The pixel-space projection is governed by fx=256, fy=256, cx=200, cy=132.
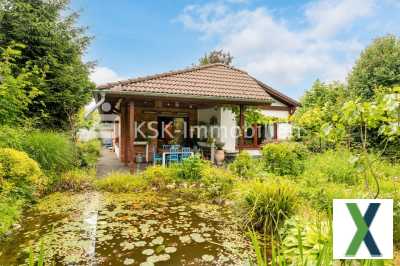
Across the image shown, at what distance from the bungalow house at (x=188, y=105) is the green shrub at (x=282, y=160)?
236 cm

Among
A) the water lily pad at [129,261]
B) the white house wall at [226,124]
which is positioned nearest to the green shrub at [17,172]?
the water lily pad at [129,261]

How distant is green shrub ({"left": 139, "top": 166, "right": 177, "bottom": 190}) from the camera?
299 inches

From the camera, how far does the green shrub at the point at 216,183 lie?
6746mm

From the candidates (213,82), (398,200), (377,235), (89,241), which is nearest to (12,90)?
(89,241)

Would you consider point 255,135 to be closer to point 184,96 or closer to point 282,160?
point 184,96

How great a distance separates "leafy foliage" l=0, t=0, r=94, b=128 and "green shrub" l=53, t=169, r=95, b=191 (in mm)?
2639

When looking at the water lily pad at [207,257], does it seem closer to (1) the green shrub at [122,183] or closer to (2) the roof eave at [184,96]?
(1) the green shrub at [122,183]

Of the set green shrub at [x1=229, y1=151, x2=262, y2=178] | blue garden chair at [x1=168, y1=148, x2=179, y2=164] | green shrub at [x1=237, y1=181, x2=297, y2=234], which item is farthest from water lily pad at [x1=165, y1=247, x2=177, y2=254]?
blue garden chair at [x1=168, y1=148, x2=179, y2=164]

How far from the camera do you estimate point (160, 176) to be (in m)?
7.80

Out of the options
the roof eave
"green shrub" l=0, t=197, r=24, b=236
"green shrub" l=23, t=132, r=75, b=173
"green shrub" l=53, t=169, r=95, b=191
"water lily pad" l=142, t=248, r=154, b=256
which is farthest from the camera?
the roof eave

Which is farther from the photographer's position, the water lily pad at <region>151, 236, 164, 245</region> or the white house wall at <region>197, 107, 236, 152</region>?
the white house wall at <region>197, 107, 236, 152</region>

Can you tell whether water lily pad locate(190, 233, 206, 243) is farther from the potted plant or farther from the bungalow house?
the potted plant

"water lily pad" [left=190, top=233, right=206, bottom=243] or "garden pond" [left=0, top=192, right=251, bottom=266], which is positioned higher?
"garden pond" [left=0, top=192, right=251, bottom=266]

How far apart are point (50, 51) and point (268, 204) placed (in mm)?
10171
